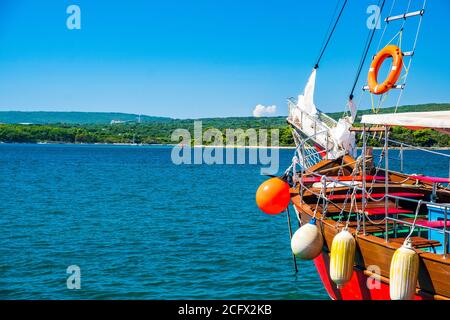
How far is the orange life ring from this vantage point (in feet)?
46.5

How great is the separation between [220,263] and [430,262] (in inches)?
413

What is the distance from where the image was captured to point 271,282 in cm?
1594

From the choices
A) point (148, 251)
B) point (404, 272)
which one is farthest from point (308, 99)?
point (404, 272)

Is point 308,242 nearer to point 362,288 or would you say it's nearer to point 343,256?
point 343,256

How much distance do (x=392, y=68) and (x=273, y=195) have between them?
4.96 m

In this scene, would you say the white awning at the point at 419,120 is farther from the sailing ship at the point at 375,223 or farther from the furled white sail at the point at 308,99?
the furled white sail at the point at 308,99

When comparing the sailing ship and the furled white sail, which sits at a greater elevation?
the furled white sail

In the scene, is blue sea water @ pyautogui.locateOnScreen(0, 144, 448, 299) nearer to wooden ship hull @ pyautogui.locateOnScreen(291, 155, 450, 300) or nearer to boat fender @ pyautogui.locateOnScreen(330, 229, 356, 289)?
wooden ship hull @ pyautogui.locateOnScreen(291, 155, 450, 300)

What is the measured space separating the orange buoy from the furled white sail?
9.08m

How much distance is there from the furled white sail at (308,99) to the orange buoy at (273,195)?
9.08 metres

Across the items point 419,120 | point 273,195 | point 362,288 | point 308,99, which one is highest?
point 308,99

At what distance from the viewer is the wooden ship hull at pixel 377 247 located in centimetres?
839

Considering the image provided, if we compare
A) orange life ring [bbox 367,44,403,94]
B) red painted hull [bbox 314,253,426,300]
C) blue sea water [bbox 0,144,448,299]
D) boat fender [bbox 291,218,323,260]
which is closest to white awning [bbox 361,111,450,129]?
boat fender [bbox 291,218,323,260]

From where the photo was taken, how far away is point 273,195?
12.5 metres
